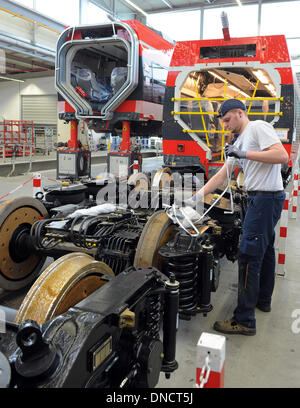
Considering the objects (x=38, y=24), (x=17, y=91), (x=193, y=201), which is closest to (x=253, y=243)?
(x=193, y=201)

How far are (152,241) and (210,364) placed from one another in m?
Answer: 1.47

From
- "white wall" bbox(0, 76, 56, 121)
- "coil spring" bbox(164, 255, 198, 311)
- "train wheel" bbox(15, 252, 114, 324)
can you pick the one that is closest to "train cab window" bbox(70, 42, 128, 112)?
"coil spring" bbox(164, 255, 198, 311)

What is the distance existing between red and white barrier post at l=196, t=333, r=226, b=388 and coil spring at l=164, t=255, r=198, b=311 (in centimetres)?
126

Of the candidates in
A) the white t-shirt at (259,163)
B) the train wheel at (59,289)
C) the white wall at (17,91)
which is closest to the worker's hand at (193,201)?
the white t-shirt at (259,163)

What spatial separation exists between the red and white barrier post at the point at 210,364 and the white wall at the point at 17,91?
23255 mm

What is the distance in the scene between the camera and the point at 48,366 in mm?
1199

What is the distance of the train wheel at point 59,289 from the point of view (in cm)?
183

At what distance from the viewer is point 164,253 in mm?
2584

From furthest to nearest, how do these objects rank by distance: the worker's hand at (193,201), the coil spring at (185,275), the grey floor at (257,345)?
1. the worker's hand at (193,201)
2. the coil spring at (185,275)
3. the grey floor at (257,345)

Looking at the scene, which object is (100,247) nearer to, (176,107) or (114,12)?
(176,107)

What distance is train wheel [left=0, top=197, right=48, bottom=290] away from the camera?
3043 millimetres

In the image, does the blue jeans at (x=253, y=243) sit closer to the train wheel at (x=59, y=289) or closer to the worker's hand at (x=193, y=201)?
the worker's hand at (x=193, y=201)

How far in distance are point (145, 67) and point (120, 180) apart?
370 cm

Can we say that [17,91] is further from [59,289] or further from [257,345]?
[59,289]
